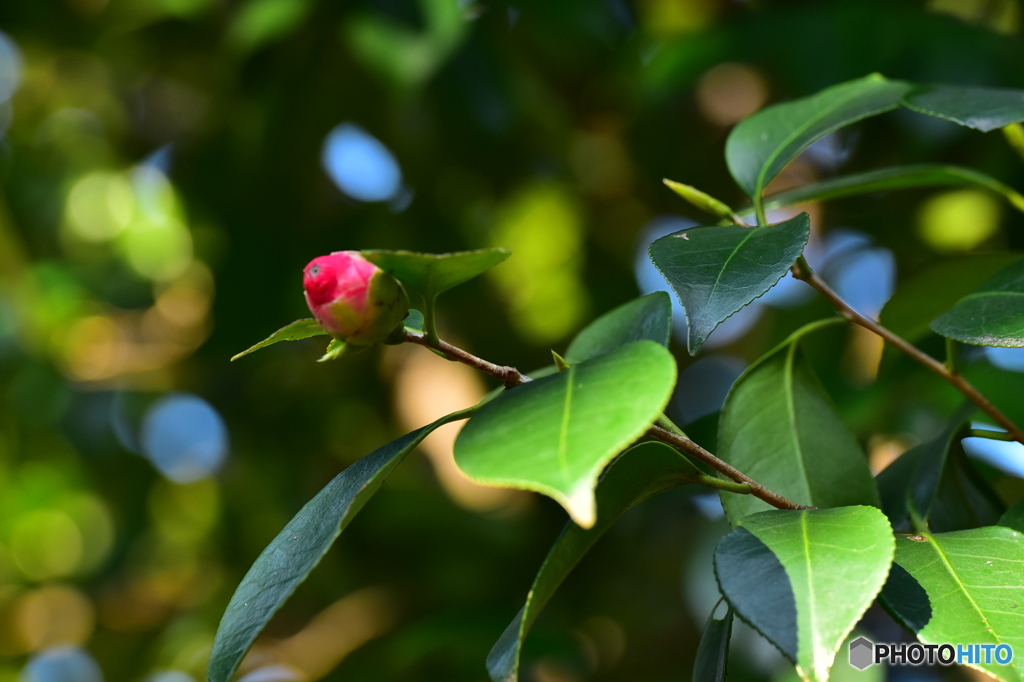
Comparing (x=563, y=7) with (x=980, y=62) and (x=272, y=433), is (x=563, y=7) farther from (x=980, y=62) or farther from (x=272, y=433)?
(x=272, y=433)

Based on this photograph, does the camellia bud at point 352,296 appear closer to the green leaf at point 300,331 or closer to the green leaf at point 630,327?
the green leaf at point 300,331

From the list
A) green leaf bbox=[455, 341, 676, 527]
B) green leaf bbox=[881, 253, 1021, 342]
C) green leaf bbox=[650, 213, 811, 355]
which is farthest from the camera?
green leaf bbox=[881, 253, 1021, 342]

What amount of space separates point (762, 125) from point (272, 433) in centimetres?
150

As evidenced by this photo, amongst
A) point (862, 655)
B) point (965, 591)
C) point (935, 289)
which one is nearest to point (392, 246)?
point (935, 289)

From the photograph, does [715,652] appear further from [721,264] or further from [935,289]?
[935,289]

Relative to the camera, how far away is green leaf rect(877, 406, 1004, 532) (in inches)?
21.7

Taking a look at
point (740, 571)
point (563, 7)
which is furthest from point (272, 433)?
point (740, 571)

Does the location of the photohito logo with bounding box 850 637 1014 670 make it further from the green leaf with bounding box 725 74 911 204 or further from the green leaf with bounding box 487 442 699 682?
the green leaf with bounding box 725 74 911 204

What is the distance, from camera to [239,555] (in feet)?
6.24

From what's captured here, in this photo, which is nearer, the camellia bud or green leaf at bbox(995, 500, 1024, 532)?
the camellia bud

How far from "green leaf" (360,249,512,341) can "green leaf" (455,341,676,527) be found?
0.06 m

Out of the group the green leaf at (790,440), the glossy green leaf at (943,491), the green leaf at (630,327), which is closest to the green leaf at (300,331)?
the green leaf at (630,327)

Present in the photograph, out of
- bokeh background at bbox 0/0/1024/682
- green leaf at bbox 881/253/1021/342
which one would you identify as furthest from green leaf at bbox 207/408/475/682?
bokeh background at bbox 0/0/1024/682

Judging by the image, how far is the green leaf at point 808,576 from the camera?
316mm
